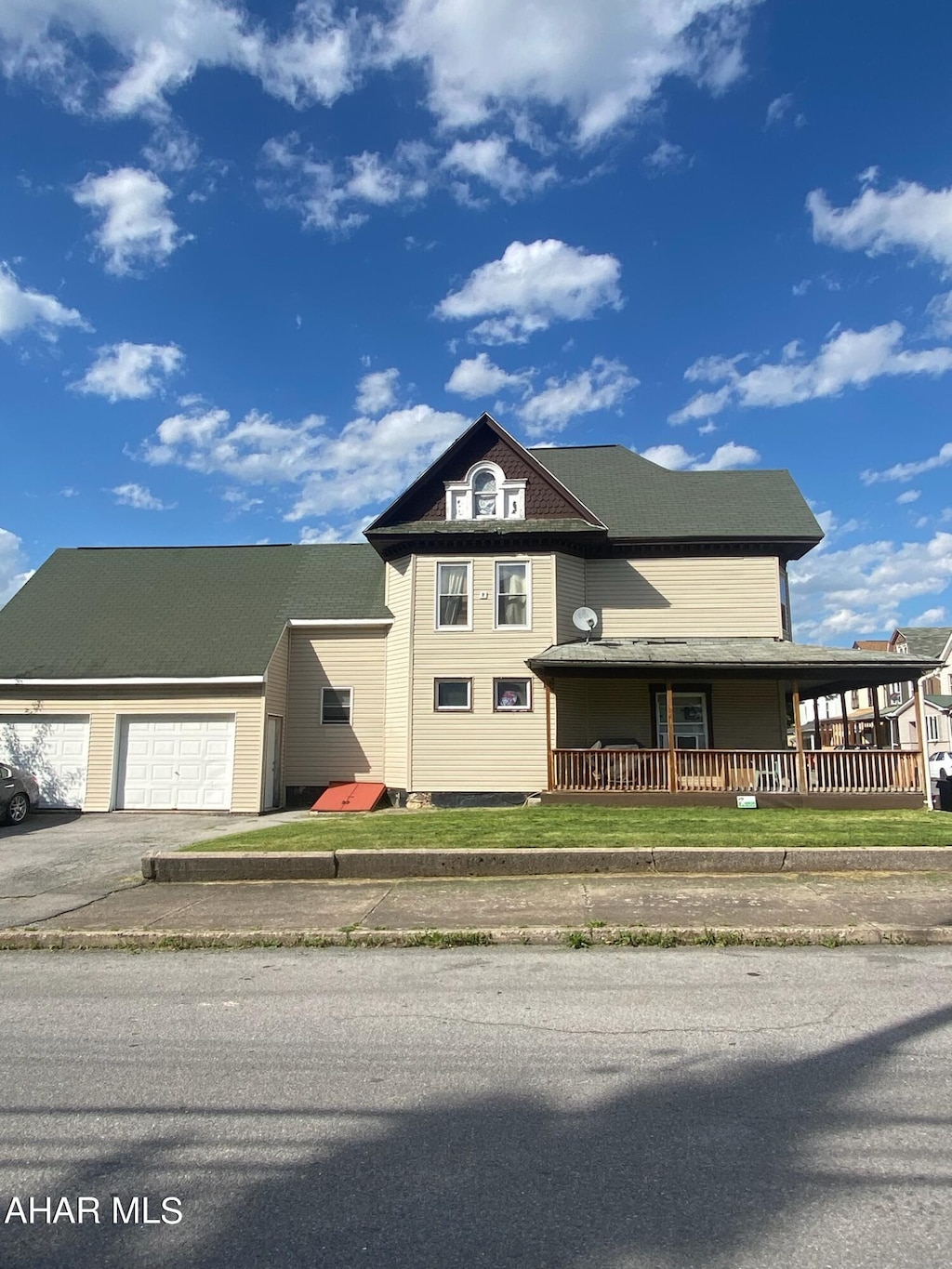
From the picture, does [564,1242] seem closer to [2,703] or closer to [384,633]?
[384,633]

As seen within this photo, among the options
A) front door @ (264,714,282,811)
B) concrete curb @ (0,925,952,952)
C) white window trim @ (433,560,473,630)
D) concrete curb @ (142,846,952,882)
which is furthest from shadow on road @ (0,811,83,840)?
concrete curb @ (0,925,952,952)

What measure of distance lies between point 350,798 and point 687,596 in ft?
31.0

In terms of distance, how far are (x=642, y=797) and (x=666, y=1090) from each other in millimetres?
13528

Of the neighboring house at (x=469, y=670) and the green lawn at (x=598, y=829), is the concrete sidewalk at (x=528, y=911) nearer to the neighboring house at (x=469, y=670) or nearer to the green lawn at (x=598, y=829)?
the green lawn at (x=598, y=829)

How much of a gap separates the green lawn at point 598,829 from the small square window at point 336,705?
444cm

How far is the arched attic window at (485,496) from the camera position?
2025cm

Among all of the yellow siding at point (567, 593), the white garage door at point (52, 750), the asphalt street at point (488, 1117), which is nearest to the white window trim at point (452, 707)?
the yellow siding at point (567, 593)

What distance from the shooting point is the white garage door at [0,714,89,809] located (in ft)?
64.7

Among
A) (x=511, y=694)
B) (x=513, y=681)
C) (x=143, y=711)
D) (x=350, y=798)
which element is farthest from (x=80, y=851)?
(x=513, y=681)

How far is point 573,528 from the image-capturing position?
63.9 ft

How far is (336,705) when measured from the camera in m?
21.4

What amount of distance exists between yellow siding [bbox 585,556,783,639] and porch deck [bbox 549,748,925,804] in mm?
3550

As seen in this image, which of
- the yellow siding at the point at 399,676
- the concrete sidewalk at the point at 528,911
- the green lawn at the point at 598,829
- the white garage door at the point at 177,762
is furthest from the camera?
the yellow siding at the point at 399,676

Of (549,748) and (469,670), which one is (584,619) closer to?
(469,670)
